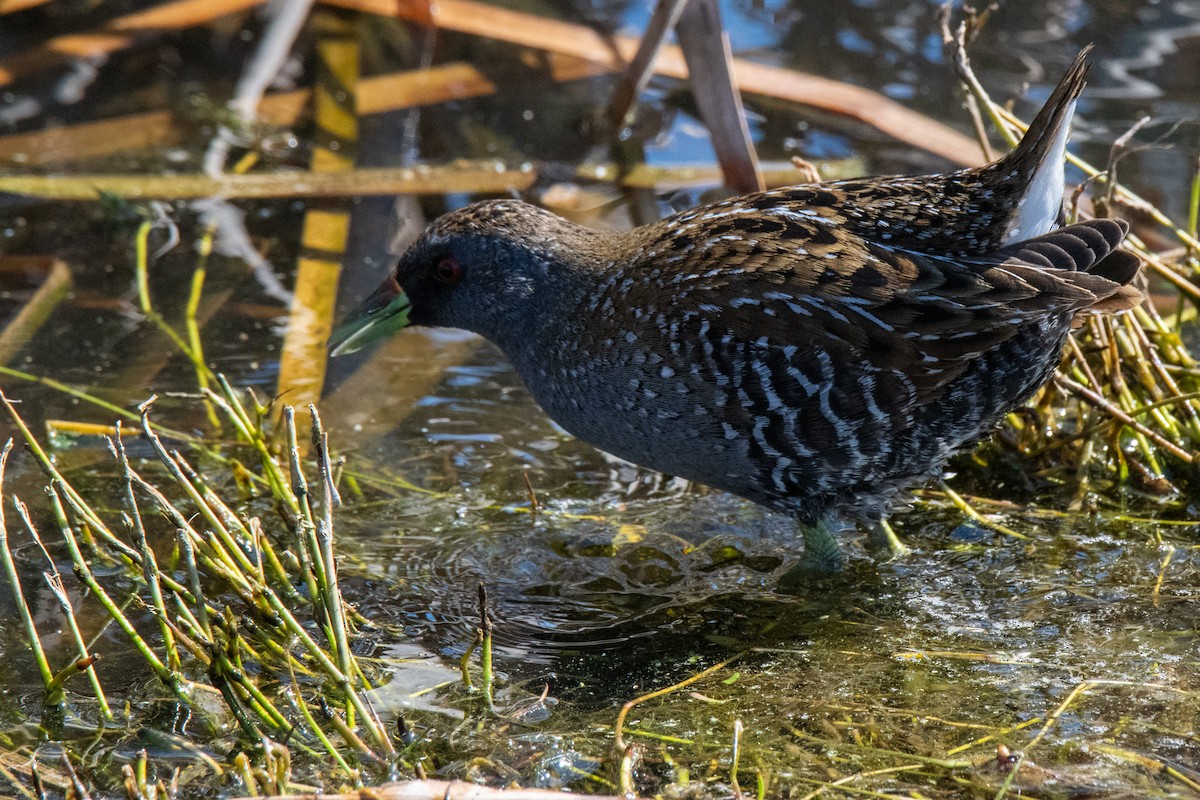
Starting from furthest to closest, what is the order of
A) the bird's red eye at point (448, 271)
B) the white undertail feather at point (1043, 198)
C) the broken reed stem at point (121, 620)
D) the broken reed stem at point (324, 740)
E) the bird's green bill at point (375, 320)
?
the bird's green bill at point (375, 320) → the bird's red eye at point (448, 271) → the white undertail feather at point (1043, 198) → the broken reed stem at point (121, 620) → the broken reed stem at point (324, 740)

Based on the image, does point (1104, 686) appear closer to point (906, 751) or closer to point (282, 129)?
point (906, 751)

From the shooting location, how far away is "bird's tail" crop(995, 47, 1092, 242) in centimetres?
318

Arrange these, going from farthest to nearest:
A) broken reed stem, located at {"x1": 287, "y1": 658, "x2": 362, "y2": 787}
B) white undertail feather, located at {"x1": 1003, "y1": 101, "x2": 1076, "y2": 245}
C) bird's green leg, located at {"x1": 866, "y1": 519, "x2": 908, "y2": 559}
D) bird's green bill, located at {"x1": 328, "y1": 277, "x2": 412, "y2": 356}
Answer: bird's green bill, located at {"x1": 328, "y1": 277, "x2": 412, "y2": 356}, bird's green leg, located at {"x1": 866, "y1": 519, "x2": 908, "y2": 559}, white undertail feather, located at {"x1": 1003, "y1": 101, "x2": 1076, "y2": 245}, broken reed stem, located at {"x1": 287, "y1": 658, "x2": 362, "y2": 787}

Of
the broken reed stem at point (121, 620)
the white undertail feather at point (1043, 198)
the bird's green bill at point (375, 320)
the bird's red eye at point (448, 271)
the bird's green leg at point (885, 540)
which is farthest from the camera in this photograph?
the bird's green bill at point (375, 320)

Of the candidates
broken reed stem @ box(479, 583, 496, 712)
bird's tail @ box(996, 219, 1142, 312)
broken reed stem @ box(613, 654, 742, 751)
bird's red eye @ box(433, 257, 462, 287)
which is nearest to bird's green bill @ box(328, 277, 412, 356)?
bird's red eye @ box(433, 257, 462, 287)

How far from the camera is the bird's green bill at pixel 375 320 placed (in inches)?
154

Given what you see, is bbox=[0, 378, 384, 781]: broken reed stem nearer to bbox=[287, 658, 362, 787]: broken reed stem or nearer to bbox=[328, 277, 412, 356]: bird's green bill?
bbox=[287, 658, 362, 787]: broken reed stem

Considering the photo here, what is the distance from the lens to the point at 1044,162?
3256 millimetres

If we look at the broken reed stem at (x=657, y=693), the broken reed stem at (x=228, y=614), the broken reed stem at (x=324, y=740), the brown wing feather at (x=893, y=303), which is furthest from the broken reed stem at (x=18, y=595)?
the brown wing feather at (x=893, y=303)

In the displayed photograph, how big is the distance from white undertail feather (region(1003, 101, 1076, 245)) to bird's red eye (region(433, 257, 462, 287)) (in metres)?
1.51

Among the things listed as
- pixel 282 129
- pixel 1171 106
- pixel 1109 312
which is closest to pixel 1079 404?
pixel 1109 312

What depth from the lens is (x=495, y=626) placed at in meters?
3.39

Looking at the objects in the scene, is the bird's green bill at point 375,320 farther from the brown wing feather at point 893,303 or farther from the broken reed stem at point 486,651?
the broken reed stem at point 486,651

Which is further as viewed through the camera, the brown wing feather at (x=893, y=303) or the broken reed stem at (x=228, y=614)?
the brown wing feather at (x=893, y=303)
